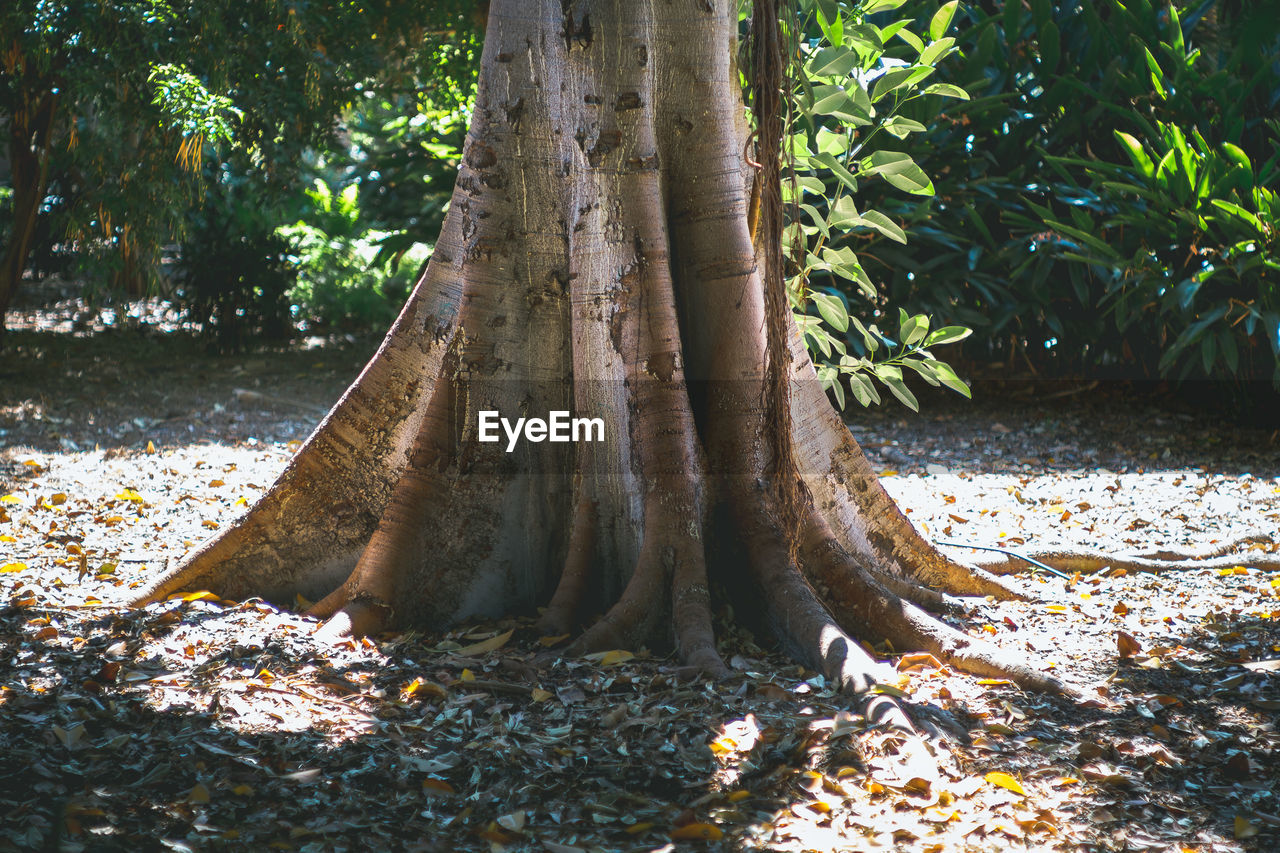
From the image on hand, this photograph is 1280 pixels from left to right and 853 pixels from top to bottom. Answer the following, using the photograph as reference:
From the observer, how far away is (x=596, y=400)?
3217mm

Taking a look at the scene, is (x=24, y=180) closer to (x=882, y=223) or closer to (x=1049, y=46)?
(x=882, y=223)

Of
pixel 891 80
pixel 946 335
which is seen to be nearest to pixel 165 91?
pixel 891 80

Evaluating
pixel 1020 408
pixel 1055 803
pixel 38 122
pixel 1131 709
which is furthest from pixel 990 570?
pixel 38 122

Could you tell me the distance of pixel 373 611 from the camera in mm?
3199

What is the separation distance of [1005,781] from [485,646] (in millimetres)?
1502

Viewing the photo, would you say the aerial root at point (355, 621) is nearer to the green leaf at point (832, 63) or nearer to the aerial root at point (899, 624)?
the aerial root at point (899, 624)

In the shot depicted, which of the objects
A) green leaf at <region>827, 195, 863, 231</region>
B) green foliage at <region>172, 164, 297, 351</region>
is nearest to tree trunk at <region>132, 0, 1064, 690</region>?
green leaf at <region>827, 195, 863, 231</region>

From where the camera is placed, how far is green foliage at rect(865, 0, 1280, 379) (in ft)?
19.9

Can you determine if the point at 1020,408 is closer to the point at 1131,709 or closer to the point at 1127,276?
the point at 1127,276

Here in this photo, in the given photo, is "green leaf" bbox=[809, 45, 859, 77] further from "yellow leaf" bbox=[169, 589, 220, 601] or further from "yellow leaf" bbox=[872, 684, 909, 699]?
"yellow leaf" bbox=[169, 589, 220, 601]

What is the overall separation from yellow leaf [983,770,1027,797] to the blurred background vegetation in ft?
11.1

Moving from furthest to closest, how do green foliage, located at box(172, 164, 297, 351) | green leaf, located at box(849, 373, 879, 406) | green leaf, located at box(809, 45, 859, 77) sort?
green foliage, located at box(172, 164, 297, 351), green leaf, located at box(849, 373, 879, 406), green leaf, located at box(809, 45, 859, 77)

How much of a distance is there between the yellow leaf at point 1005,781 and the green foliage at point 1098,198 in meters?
4.59

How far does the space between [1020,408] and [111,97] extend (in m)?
6.19
